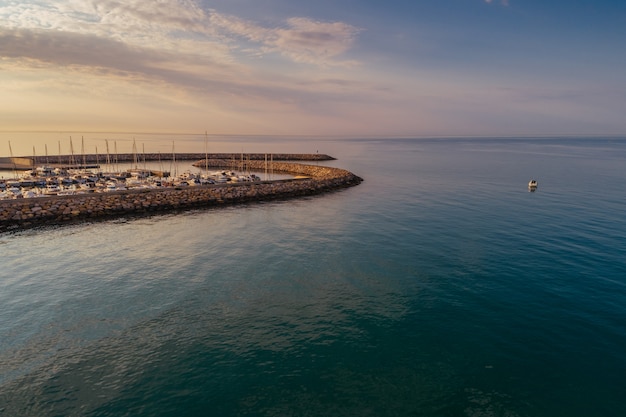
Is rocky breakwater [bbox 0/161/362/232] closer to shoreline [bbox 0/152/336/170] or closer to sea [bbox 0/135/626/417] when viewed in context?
sea [bbox 0/135/626/417]

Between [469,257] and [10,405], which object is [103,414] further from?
[469,257]

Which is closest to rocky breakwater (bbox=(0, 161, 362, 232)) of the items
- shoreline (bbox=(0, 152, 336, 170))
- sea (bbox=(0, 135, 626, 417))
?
sea (bbox=(0, 135, 626, 417))

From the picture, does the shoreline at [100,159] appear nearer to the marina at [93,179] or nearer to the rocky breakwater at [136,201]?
the marina at [93,179]

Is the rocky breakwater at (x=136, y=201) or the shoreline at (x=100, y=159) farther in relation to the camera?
the shoreline at (x=100, y=159)

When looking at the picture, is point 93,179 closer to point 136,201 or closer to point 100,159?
point 136,201

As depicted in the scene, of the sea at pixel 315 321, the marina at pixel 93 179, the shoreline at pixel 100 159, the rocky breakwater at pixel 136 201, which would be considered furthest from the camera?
the shoreline at pixel 100 159

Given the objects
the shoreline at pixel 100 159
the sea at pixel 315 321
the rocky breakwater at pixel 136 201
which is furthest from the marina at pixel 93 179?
the sea at pixel 315 321
